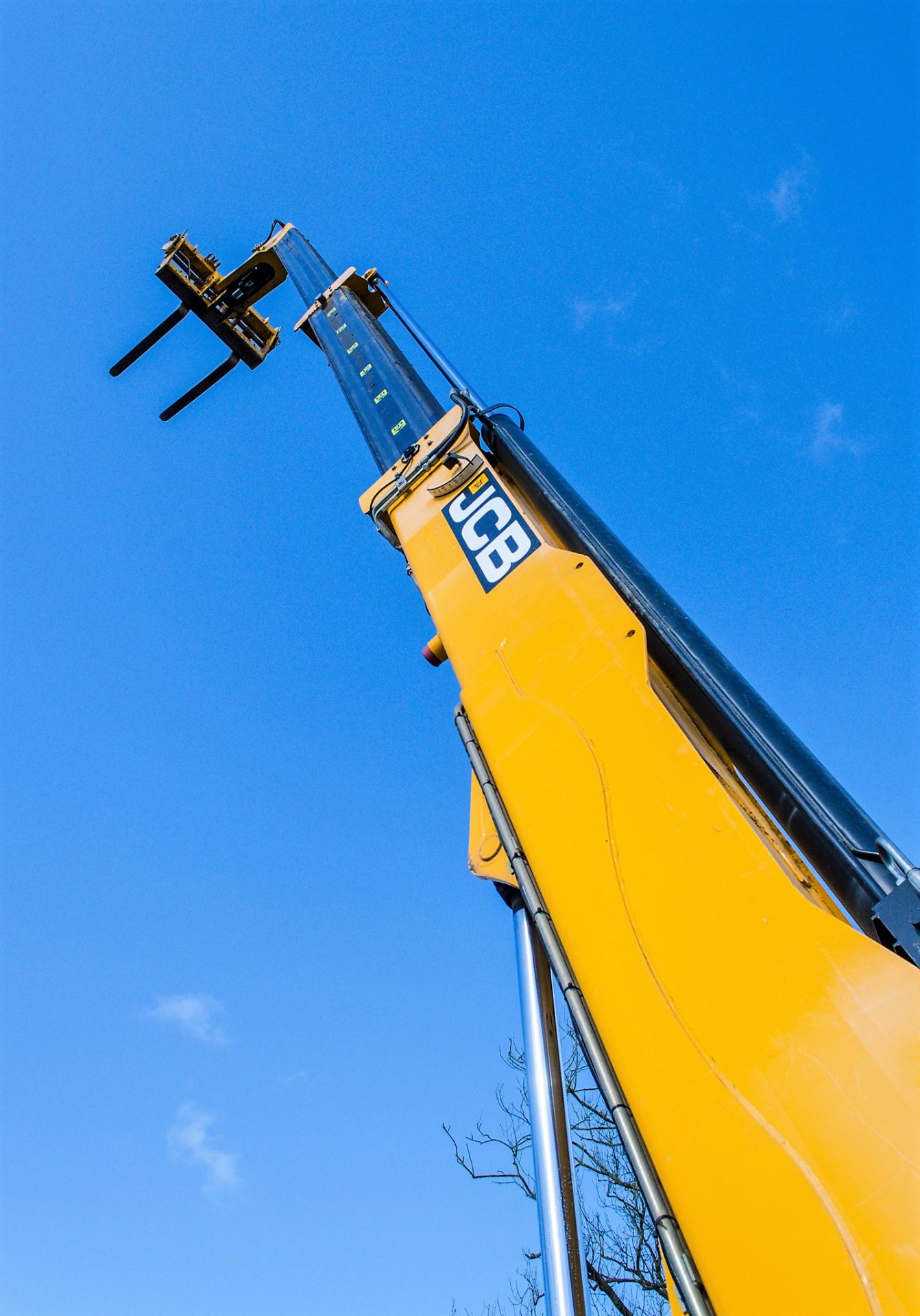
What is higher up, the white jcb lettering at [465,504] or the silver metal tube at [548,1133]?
the white jcb lettering at [465,504]

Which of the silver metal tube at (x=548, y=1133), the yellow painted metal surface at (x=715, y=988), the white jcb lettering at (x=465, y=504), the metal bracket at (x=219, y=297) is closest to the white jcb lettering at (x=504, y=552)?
the white jcb lettering at (x=465, y=504)

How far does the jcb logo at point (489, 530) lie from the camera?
3.72 m

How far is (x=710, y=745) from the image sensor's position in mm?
2928

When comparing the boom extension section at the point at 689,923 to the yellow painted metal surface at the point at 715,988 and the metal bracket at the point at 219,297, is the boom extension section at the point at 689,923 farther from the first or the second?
the metal bracket at the point at 219,297

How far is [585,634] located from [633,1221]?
674 centimetres

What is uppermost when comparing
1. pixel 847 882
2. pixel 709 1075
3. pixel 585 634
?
pixel 585 634

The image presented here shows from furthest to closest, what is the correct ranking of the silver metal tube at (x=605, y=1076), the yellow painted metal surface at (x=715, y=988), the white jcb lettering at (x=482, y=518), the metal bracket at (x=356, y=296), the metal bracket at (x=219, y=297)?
the metal bracket at (x=219, y=297), the metal bracket at (x=356, y=296), the white jcb lettering at (x=482, y=518), the silver metal tube at (x=605, y=1076), the yellow painted metal surface at (x=715, y=988)

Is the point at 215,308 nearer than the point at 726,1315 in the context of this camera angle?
No

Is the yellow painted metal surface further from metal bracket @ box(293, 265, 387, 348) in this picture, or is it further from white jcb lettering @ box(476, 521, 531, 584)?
metal bracket @ box(293, 265, 387, 348)

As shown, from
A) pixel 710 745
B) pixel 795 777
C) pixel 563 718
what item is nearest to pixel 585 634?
pixel 563 718

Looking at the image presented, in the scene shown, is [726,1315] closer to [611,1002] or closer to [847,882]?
[611,1002]

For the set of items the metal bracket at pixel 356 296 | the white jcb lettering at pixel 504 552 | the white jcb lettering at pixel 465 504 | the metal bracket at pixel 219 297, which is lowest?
the white jcb lettering at pixel 504 552

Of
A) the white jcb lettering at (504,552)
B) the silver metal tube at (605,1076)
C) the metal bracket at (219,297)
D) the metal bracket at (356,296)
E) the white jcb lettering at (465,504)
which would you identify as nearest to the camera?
the silver metal tube at (605,1076)

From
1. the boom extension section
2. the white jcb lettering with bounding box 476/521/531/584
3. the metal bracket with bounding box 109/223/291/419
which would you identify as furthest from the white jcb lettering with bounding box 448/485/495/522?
the metal bracket with bounding box 109/223/291/419
